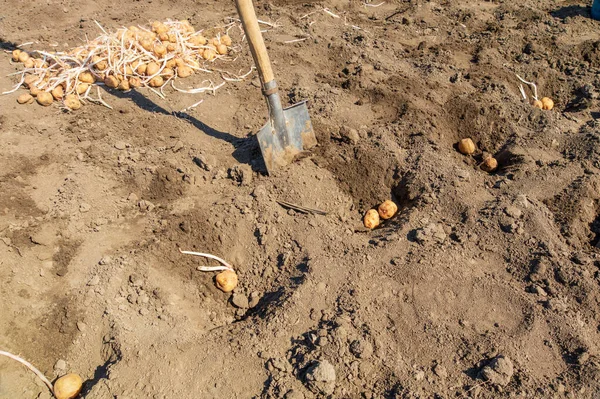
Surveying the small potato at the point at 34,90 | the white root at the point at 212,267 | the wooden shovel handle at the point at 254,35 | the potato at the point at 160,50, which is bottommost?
the white root at the point at 212,267

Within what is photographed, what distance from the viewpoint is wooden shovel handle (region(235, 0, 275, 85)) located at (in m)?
3.12

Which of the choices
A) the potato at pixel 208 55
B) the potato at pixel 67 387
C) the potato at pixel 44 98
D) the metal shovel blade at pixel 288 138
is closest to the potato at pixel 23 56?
the potato at pixel 44 98

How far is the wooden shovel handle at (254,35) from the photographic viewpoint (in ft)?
10.2

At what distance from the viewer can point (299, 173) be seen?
11.3 ft

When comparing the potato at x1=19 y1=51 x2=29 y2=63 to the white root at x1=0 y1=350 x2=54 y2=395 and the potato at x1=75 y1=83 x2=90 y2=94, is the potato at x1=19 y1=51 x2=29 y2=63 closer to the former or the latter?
the potato at x1=75 y1=83 x2=90 y2=94

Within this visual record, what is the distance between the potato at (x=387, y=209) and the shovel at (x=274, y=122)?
2.83 feet

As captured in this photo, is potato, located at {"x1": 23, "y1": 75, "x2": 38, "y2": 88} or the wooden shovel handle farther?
potato, located at {"x1": 23, "y1": 75, "x2": 38, "y2": 88}

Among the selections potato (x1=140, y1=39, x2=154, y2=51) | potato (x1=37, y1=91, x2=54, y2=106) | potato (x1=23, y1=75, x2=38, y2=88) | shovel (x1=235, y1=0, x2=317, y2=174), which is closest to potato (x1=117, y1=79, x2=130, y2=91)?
potato (x1=140, y1=39, x2=154, y2=51)

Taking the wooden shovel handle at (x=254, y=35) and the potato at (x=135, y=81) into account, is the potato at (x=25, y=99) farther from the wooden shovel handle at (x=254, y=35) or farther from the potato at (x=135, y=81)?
the wooden shovel handle at (x=254, y=35)

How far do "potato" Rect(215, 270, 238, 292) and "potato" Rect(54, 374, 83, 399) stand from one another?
38.3 inches

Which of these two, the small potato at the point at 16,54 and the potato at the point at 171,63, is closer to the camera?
the potato at the point at 171,63

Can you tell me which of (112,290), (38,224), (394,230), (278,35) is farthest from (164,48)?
(394,230)

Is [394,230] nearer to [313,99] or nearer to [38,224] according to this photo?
[313,99]

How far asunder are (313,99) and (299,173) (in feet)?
3.55
